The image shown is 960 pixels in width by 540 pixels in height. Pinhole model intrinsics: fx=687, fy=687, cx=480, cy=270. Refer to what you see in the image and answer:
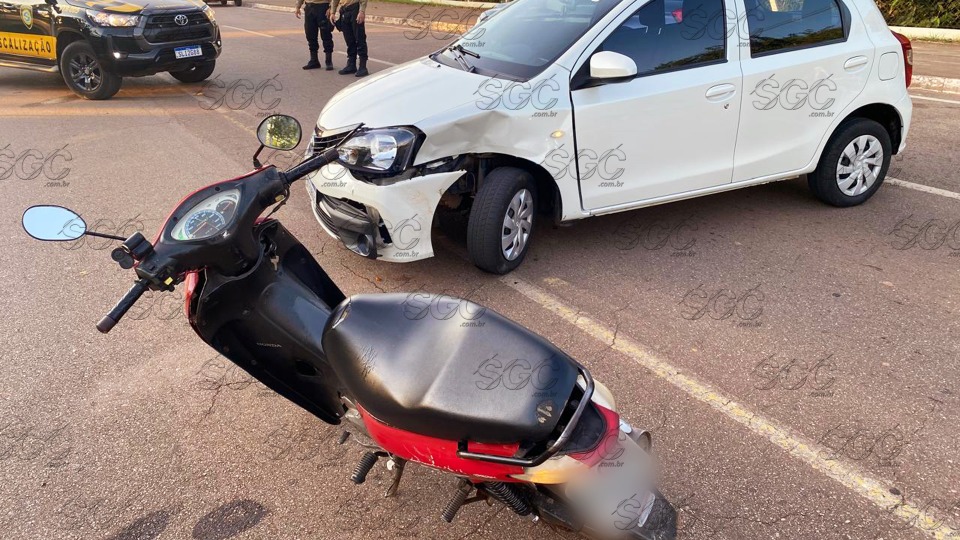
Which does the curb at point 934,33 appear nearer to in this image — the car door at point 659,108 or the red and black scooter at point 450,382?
the car door at point 659,108

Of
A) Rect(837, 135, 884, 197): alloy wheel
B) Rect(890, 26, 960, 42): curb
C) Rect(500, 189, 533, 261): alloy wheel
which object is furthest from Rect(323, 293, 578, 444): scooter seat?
Rect(890, 26, 960, 42): curb

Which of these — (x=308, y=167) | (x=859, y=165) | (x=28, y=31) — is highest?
(x=308, y=167)

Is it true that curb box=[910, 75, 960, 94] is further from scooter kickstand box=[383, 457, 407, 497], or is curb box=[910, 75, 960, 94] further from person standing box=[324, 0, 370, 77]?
scooter kickstand box=[383, 457, 407, 497]

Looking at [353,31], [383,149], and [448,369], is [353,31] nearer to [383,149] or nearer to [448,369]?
Answer: [383,149]

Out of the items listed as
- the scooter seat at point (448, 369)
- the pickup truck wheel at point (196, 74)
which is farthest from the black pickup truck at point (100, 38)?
the scooter seat at point (448, 369)

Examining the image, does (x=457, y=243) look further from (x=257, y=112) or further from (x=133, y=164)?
(x=257, y=112)

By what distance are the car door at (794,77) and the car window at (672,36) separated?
23 cm

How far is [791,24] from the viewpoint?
486 cm

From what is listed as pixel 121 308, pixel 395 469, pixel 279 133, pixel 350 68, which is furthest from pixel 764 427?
pixel 350 68

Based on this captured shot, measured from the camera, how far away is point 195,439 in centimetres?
306

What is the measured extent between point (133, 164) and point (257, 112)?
247 cm

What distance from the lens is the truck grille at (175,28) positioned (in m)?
9.12

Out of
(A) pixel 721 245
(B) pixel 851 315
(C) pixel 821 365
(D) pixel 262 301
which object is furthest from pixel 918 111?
(D) pixel 262 301

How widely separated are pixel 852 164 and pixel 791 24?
1.26 meters
